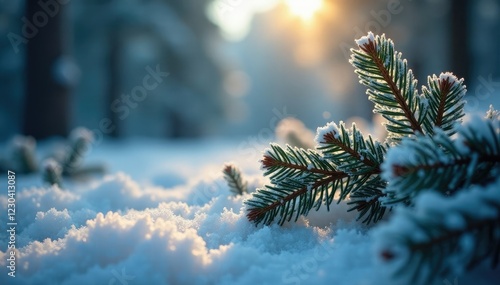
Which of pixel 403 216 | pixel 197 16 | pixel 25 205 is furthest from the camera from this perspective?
pixel 197 16

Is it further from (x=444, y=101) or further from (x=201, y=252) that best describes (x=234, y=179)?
(x=444, y=101)

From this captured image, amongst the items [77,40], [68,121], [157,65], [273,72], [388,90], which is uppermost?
[273,72]

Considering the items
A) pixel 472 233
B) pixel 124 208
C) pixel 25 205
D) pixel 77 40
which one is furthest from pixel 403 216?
pixel 77 40

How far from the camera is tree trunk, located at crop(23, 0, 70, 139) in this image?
5.97m

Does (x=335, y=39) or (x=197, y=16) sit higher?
(x=197, y=16)

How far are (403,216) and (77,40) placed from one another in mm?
15937

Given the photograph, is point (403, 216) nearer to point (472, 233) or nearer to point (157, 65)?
point (472, 233)

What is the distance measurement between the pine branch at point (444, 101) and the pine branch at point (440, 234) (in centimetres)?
51

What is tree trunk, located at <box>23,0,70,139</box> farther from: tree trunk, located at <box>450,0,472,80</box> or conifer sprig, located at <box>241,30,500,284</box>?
tree trunk, located at <box>450,0,472,80</box>

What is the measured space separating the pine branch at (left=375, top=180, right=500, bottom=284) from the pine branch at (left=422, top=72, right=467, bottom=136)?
51cm

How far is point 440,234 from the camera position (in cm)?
85

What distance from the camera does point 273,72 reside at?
3459 centimetres

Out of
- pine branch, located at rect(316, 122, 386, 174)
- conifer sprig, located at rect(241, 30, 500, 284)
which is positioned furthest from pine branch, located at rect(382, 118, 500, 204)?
pine branch, located at rect(316, 122, 386, 174)

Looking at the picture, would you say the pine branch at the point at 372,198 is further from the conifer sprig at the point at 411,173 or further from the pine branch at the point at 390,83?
the pine branch at the point at 390,83
